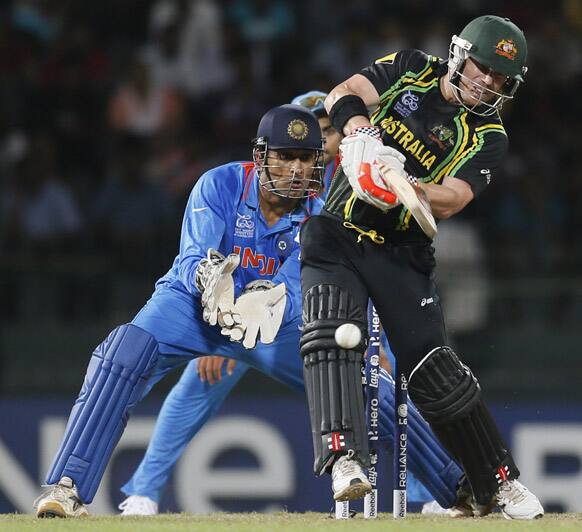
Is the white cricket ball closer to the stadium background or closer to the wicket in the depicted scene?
the wicket

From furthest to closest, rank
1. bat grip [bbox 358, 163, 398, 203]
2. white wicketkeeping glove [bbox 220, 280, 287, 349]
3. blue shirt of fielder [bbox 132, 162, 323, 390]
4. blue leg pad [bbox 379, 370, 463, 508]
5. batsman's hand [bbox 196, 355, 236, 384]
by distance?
batsman's hand [bbox 196, 355, 236, 384], blue leg pad [bbox 379, 370, 463, 508], blue shirt of fielder [bbox 132, 162, 323, 390], white wicketkeeping glove [bbox 220, 280, 287, 349], bat grip [bbox 358, 163, 398, 203]

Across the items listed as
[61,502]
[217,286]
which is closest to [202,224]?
[217,286]

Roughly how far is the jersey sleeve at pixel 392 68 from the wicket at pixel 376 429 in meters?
0.82

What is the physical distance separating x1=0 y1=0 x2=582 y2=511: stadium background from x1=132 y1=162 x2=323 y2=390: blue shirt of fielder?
2.42 metres

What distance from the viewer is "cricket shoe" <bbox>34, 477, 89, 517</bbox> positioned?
15.9 feet

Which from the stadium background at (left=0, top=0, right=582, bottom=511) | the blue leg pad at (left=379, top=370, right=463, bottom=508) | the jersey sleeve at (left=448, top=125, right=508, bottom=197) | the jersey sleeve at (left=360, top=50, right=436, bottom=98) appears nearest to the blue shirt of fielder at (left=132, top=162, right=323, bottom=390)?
the blue leg pad at (left=379, top=370, right=463, bottom=508)

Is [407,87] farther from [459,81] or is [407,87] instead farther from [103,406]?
[103,406]

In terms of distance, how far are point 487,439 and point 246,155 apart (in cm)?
480

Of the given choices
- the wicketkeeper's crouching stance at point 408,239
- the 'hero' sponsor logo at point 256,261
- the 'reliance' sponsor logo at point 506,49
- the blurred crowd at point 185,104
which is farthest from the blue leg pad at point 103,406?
the blurred crowd at point 185,104

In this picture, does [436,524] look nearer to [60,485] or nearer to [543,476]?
[60,485]

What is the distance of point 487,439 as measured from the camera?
484 cm

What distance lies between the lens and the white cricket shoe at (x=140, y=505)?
247 inches

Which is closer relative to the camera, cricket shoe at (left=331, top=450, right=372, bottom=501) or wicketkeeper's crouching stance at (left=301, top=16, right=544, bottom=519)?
cricket shoe at (left=331, top=450, right=372, bottom=501)

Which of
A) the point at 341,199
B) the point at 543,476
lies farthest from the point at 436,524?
the point at 543,476
